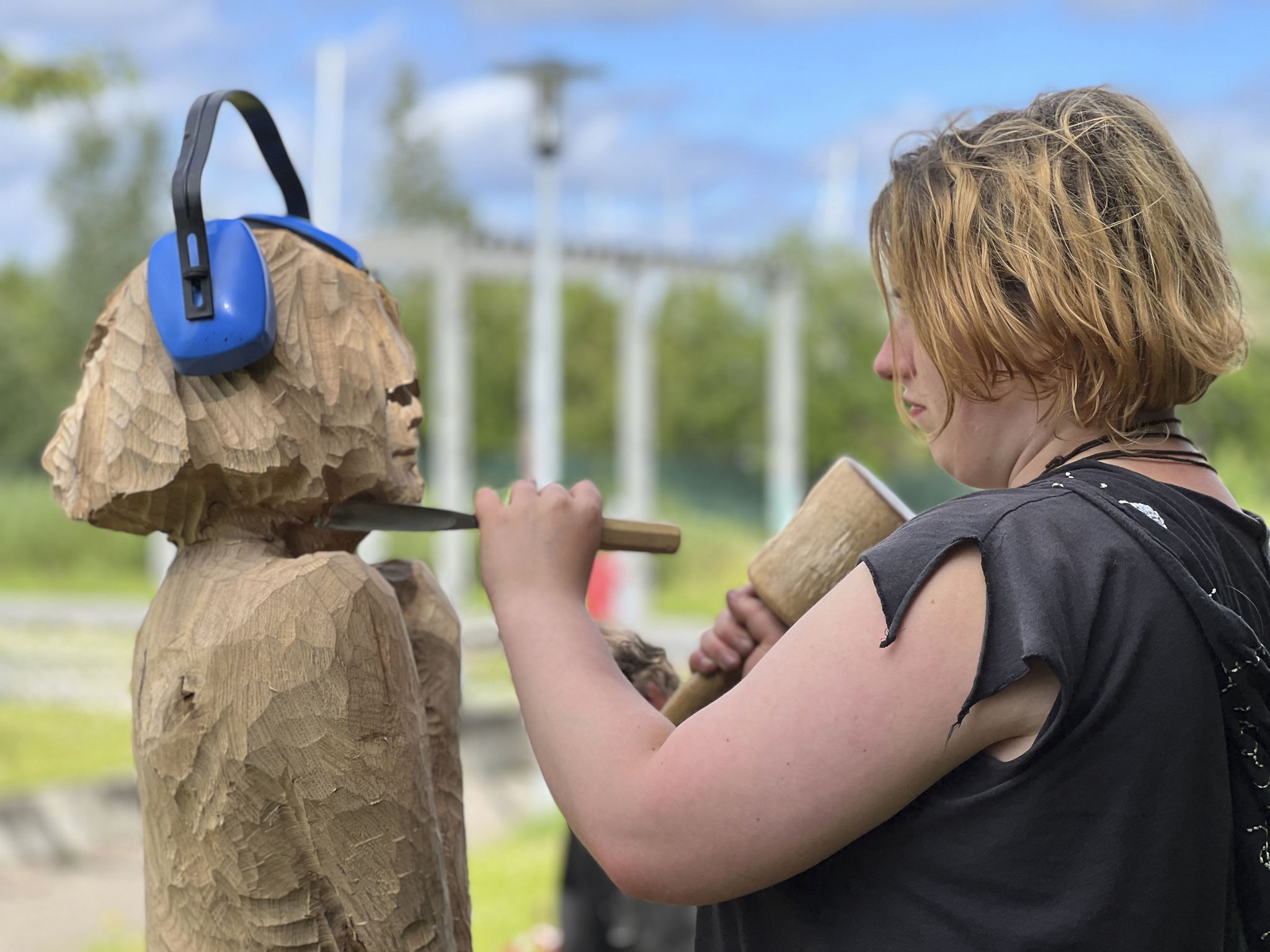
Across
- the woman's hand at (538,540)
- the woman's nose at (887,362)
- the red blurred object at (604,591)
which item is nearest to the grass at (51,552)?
the red blurred object at (604,591)

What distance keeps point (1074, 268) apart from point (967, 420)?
6.7 inches

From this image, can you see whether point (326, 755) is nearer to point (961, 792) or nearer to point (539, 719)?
point (539, 719)

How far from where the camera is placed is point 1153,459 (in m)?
1.08

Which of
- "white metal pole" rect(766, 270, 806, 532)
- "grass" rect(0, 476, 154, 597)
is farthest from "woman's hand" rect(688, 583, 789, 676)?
"grass" rect(0, 476, 154, 597)

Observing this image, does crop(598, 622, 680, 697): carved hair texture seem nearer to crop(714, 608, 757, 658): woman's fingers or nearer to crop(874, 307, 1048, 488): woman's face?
crop(714, 608, 757, 658): woman's fingers

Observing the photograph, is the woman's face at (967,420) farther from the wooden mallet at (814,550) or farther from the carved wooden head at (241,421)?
the carved wooden head at (241,421)

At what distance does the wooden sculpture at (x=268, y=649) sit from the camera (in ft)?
3.85

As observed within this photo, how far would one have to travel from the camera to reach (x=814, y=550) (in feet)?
4.52

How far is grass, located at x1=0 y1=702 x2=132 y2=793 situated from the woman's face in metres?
4.87

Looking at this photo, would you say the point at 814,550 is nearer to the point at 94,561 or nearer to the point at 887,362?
the point at 887,362

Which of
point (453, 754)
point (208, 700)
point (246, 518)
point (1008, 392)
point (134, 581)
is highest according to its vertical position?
point (1008, 392)

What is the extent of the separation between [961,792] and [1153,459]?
13.6 inches

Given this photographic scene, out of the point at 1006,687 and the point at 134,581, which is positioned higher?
the point at 1006,687

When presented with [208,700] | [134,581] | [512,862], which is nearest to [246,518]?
[208,700]
